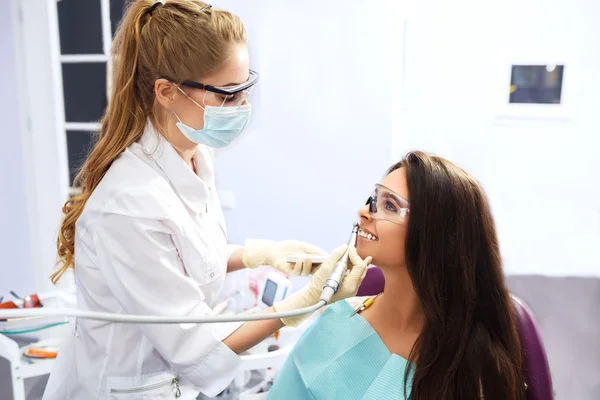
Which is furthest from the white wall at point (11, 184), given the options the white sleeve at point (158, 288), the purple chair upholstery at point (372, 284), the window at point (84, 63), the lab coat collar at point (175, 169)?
the purple chair upholstery at point (372, 284)

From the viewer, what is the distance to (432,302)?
3.56ft

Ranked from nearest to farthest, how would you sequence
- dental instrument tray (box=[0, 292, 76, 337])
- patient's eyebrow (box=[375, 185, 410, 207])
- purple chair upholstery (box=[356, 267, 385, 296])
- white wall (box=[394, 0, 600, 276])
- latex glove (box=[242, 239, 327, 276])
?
patient's eyebrow (box=[375, 185, 410, 207]) → latex glove (box=[242, 239, 327, 276]) → purple chair upholstery (box=[356, 267, 385, 296]) → white wall (box=[394, 0, 600, 276]) → dental instrument tray (box=[0, 292, 76, 337])

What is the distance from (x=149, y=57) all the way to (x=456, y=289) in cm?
80

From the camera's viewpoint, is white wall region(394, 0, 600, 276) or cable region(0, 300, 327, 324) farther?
white wall region(394, 0, 600, 276)

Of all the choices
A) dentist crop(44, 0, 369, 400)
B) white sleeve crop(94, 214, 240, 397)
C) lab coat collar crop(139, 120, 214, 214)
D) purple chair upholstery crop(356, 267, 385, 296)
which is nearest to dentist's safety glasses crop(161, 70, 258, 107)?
dentist crop(44, 0, 369, 400)

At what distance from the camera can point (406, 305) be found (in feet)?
3.78

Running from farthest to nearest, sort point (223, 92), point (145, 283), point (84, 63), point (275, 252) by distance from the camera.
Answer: point (84, 63) → point (275, 252) → point (223, 92) → point (145, 283)

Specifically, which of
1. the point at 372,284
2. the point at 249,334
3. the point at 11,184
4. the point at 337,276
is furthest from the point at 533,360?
the point at 11,184

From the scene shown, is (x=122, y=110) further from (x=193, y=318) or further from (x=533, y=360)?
(x=533, y=360)

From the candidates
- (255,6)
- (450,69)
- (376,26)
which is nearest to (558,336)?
(450,69)

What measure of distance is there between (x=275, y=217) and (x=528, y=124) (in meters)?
0.98

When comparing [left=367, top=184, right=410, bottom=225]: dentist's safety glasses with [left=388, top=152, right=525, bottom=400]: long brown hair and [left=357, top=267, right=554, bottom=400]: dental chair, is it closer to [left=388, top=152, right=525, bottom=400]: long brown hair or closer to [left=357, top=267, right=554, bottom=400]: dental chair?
[left=388, top=152, right=525, bottom=400]: long brown hair

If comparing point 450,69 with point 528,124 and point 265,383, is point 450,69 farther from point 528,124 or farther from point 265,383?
point 265,383

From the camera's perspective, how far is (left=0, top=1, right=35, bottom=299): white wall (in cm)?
238
